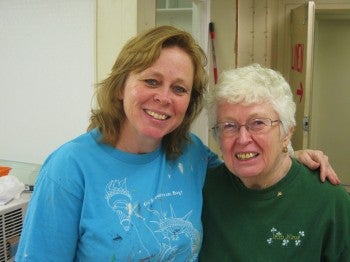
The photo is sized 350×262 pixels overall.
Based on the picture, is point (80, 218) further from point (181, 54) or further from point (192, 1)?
point (192, 1)

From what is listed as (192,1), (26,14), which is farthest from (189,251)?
(192,1)

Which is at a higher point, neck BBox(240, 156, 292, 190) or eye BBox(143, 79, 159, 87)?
eye BBox(143, 79, 159, 87)

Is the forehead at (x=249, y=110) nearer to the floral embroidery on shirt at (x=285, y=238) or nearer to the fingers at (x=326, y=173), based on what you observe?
the fingers at (x=326, y=173)

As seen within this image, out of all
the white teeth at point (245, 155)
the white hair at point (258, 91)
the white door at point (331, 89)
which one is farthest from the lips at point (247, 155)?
the white door at point (331, 89)

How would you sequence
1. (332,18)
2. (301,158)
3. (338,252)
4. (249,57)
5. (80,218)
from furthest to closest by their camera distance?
(332,18)
(249,57)
(301,158)
(338,252)
(80,218)

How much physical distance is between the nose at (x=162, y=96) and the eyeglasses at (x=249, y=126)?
0.23 meters

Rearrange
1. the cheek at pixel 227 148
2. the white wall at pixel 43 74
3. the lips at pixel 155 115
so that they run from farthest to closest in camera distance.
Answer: the white wall at pixel 43 74 < the cheek at pixel 227 148 < the lips at pixel 155 115

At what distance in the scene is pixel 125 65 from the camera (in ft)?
3.67

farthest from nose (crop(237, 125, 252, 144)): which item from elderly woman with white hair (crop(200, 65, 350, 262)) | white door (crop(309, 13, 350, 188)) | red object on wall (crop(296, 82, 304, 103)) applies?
white door (crop(309, 13, 350, 188))

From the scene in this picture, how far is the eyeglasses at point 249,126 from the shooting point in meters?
1.16

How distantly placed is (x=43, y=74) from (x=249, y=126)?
4.85 feet

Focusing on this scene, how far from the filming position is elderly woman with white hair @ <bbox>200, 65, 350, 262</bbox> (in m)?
1.15

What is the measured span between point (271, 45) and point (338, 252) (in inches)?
125

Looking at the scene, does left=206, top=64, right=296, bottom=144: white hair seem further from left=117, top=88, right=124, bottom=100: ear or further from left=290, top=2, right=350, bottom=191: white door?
left=290, top=2, right=350, bottom=191: white door
